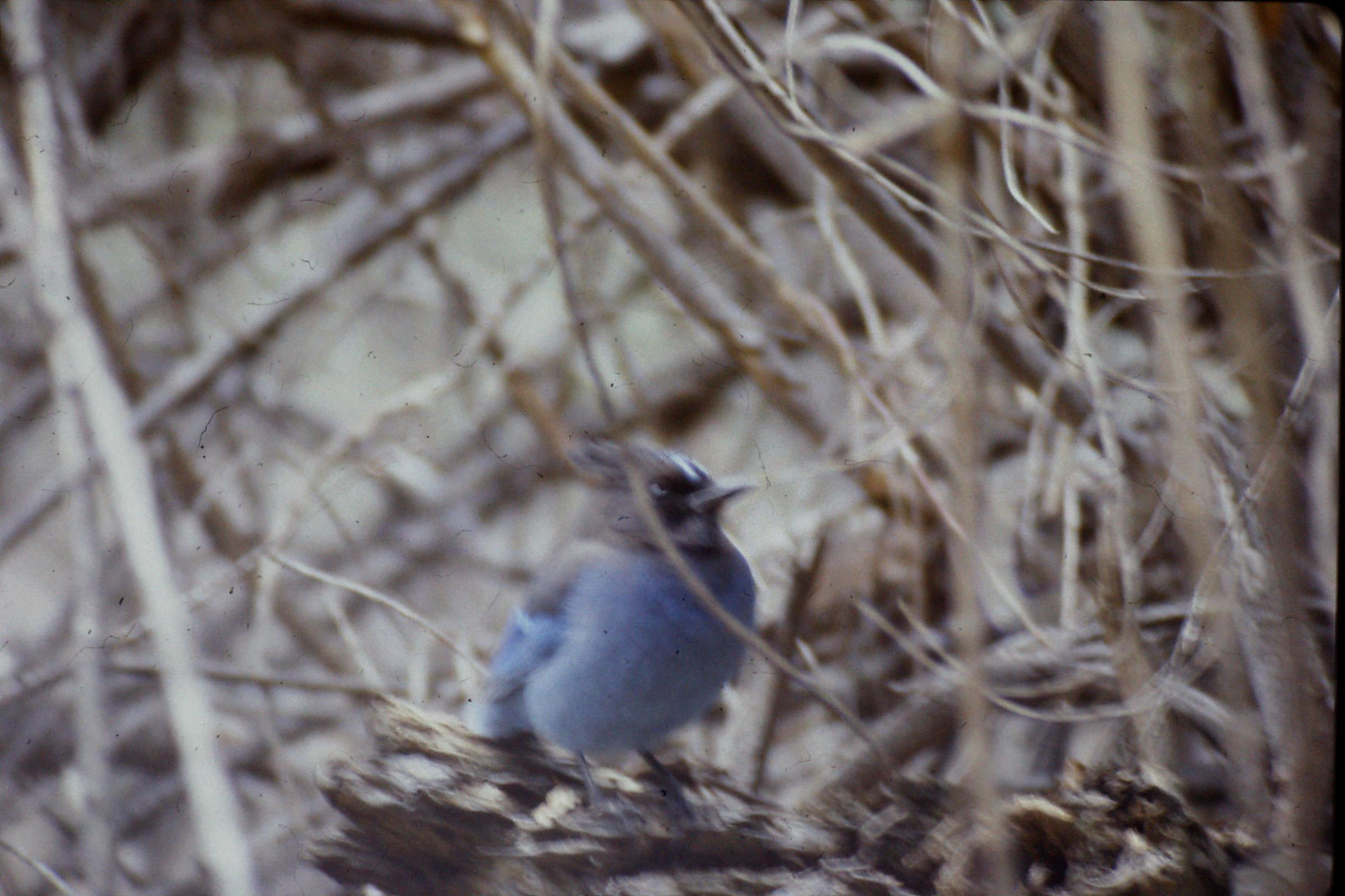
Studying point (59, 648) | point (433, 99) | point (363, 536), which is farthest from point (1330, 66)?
point (59, 648)

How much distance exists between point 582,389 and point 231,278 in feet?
1.28

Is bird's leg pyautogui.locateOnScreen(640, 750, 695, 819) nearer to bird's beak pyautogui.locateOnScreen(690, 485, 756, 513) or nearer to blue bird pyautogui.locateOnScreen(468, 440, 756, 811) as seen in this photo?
blue bird pyautogui.locateOnScreen(468, 440, 756, 811)

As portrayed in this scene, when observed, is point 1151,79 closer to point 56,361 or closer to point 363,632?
point 363,632

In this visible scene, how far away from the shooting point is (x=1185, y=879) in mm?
948

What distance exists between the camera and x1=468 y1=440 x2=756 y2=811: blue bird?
3.30 ft

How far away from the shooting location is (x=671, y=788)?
3.38 ft

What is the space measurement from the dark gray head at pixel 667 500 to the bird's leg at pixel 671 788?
207 millimetres

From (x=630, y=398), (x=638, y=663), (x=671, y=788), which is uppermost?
(x=630, y=398)

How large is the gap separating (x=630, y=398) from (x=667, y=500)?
6.0 inches

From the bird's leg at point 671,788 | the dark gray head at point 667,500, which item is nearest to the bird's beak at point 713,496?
the dark gray head at point 667,500

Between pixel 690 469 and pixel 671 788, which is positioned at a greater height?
pixel 690 469

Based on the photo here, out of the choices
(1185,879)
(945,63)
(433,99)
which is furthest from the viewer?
(433,99)

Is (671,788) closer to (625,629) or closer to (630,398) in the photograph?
(625,629)

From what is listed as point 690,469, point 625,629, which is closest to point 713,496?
point 690,469
